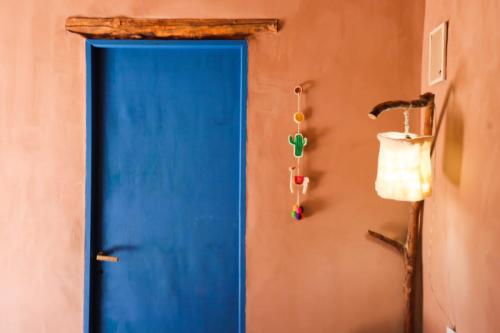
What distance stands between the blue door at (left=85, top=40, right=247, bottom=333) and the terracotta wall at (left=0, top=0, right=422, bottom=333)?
0.11m

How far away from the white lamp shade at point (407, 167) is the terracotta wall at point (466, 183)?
0.14 m

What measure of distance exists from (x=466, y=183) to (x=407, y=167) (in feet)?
0.73

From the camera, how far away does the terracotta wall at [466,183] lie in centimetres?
107

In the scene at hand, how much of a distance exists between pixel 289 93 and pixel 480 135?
2.74 feet

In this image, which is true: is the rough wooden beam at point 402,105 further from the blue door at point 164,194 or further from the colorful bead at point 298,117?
the blue door at point 164,194

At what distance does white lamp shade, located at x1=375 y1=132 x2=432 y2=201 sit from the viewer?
1.22 metres

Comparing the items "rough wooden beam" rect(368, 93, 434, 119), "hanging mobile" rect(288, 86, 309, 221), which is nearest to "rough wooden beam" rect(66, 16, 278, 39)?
"hanging mobile" rect(288, 86, 309, 221)

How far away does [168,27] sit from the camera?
167 cm

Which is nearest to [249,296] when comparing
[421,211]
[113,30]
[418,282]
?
[418,282]

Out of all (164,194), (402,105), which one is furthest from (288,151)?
(164,194)

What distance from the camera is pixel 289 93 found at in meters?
1.67

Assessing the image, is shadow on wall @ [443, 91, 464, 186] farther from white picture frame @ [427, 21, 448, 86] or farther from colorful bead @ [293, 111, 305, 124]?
colorful bead @ [293, 111, 305, 124]

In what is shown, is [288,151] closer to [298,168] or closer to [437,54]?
[298,168]

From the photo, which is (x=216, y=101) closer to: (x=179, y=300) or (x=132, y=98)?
(x=132, y=98)
